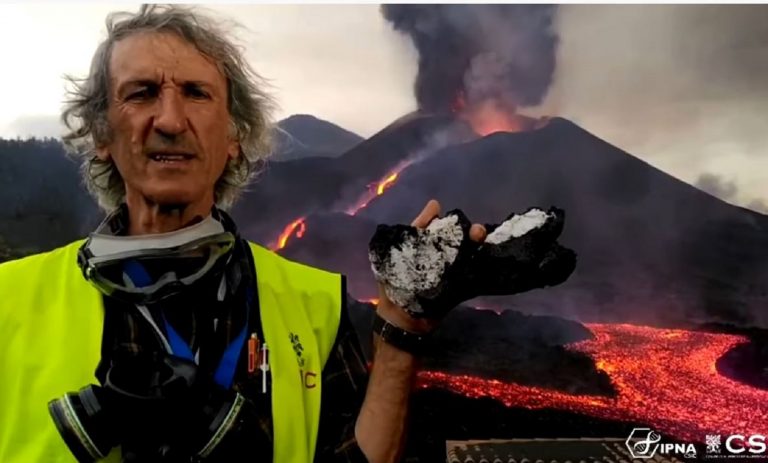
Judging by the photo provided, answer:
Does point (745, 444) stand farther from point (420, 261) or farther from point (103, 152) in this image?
point (103, 152)

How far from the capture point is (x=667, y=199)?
136cm

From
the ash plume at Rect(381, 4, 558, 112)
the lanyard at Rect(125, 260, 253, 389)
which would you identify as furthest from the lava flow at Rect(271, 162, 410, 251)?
the lanyard at Rect(125, 260, 253, 389)

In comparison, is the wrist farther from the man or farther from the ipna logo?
the ipna logo

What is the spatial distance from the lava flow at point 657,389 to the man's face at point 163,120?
59cm

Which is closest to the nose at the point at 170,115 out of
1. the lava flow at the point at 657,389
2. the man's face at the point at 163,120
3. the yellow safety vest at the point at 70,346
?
the man's face at the point at 163,120

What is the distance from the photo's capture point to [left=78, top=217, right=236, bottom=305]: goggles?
98 cm

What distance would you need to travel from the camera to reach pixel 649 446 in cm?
133

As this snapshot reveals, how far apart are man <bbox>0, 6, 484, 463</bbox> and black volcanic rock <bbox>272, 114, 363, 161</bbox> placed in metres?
0.26

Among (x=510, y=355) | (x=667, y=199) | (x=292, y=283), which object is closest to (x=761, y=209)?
(x=667, y=199)

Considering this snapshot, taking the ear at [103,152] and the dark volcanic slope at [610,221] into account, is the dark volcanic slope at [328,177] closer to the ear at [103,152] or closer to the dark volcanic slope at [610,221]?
the dark volcanic slope at [610,221]

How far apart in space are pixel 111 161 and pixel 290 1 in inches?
20.3

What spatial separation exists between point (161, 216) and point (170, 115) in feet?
0.47

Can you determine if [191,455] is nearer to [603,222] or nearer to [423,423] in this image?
[423,423]

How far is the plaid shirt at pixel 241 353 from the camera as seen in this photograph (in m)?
0.98
